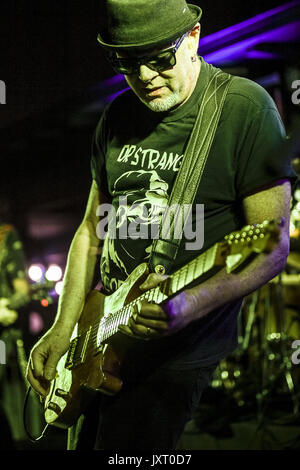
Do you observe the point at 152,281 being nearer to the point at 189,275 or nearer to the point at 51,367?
the point at 189,275

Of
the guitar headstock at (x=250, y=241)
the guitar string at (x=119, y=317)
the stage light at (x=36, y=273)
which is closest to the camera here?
the guitar headstock at (x=250, y=241)

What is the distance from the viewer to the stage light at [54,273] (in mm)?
4934

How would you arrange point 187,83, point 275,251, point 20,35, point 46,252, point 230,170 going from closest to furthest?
point 275,251
point 230,170
point 187,83
point 20,35
point 46,252

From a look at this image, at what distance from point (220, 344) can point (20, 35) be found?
3619 mm

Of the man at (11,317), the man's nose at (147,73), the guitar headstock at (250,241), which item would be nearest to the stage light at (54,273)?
the man at (11,317)

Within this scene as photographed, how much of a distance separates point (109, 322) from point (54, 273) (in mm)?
2761

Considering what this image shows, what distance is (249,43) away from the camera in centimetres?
352

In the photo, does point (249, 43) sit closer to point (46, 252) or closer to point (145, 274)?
point (145, 274)

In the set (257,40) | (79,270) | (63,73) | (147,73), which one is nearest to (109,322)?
(79,270)

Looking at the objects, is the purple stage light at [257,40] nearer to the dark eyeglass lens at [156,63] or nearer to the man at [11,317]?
the dark eyeglass lens at [156,63]

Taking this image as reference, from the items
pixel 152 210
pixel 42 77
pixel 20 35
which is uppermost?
pixel 20 35

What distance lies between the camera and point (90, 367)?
232cm

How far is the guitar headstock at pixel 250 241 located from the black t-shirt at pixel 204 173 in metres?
0.44

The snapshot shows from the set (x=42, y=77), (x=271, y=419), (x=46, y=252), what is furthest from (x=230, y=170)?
(x=46, y=252)
